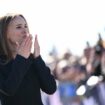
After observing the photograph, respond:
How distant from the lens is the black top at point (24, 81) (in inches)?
46.1

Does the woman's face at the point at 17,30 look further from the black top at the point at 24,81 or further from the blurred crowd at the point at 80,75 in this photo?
the blurred crowd at the point at 80,75

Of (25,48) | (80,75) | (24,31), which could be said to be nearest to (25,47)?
(25,48)

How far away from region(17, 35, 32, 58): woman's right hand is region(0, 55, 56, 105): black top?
2cm

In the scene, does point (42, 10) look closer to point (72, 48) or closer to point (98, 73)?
point (72, 48)

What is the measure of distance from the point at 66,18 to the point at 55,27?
0.29ft

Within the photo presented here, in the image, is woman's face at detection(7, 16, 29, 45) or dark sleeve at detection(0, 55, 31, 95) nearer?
dark sleeve at detection(0, 55, 31, 95)

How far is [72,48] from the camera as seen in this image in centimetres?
220

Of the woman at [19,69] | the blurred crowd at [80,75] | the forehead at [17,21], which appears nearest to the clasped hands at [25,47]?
the woman at [19,69]

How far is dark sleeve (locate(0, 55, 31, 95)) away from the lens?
1164mm

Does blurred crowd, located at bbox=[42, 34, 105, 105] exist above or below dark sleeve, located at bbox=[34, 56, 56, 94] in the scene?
below

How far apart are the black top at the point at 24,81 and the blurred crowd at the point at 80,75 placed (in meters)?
0.94

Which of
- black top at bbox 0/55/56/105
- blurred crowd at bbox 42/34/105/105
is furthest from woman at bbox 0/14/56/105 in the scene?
blurred crowd at bbox 42/34/105/105

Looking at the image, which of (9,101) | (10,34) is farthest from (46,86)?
(10,34)

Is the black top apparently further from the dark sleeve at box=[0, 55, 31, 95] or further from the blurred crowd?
the blurred crowd
